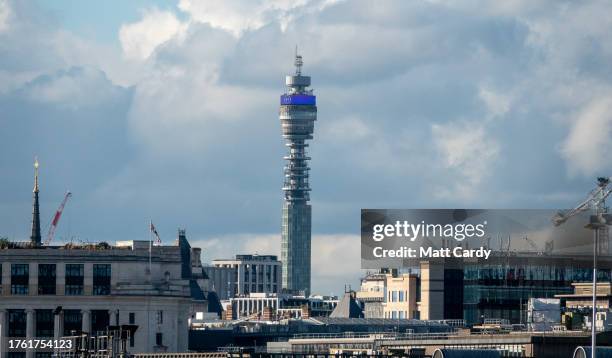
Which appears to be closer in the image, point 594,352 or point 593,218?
point 594,352

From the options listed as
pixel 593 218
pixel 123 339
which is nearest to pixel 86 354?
pixel 123 339

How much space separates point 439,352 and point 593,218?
13.5m

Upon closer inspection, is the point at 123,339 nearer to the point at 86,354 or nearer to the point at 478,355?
the point at 86,354

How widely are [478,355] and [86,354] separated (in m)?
26.5

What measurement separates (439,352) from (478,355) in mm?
6705

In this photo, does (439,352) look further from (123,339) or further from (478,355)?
(123,339)

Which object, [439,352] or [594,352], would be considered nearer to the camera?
[594,352]

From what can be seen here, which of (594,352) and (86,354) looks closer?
(594,352)

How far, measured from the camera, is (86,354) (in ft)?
602

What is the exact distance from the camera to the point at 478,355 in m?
186

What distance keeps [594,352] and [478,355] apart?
2133 centimetres

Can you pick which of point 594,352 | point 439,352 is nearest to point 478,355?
point 439,352

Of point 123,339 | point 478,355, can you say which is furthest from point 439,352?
point 123,339

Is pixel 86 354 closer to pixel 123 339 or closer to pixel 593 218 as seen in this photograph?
pixel 123 339
